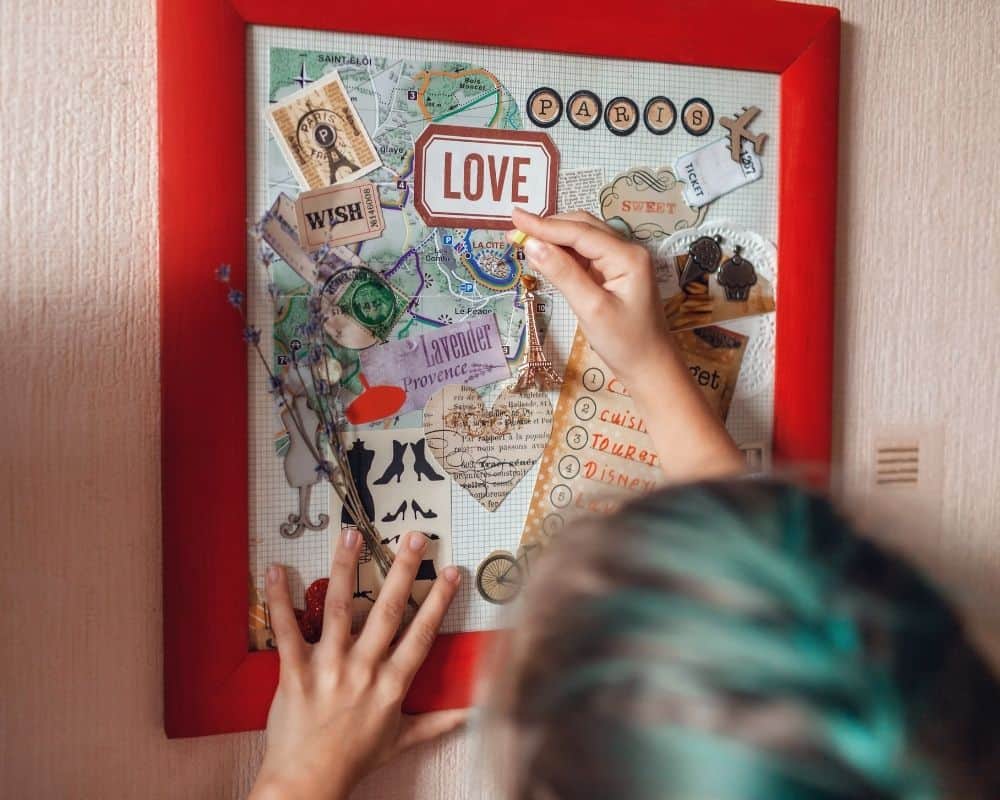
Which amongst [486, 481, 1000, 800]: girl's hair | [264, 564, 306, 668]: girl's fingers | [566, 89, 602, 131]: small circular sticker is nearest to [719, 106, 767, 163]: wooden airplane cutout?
[566, 89, 602, 131]: small circular sticker

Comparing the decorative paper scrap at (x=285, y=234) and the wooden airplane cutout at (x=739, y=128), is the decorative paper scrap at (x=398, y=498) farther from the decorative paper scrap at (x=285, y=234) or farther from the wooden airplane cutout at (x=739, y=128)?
the wooden airplane cutout at (x=739, y=128)

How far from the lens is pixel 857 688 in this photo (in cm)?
31

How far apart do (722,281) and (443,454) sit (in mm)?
Answer: 304

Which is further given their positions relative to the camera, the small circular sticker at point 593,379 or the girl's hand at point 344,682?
the small circular sticker at point 593,379

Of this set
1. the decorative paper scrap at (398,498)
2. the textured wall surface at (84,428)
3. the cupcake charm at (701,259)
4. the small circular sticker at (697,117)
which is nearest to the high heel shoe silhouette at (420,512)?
the decorative paper scrap at (398,498)

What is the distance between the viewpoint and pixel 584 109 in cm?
67

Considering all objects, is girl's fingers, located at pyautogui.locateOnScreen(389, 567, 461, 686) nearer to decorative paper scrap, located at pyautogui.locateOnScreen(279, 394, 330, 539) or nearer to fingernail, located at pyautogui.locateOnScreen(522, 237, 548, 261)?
decorative paper scrap, located at pyautogui.locateOnScreen(279, 394, 330, 539)

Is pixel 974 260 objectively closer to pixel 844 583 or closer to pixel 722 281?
pixel 722 281

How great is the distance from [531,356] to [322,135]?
0.81 feet

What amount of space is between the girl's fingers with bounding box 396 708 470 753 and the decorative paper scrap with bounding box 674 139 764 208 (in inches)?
19.7

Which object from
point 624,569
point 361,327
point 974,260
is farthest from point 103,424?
point 974,260

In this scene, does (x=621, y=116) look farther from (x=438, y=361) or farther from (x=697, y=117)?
(x=438, y=361)

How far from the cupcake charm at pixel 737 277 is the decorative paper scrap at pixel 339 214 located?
0.32 meters

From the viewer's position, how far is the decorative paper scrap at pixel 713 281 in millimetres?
698
